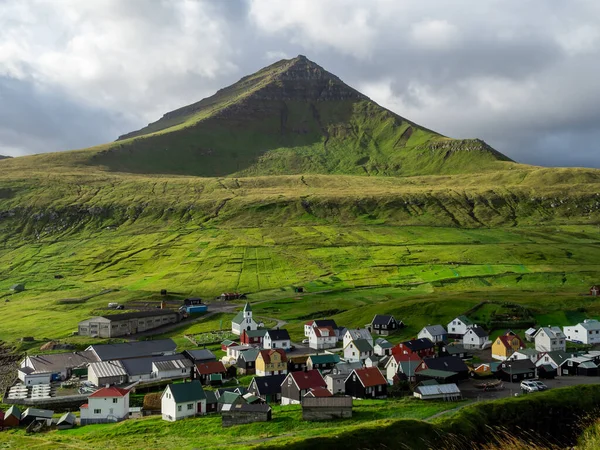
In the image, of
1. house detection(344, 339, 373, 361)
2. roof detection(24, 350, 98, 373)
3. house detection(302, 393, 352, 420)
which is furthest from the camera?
house detection(344, 339, 373, 361)

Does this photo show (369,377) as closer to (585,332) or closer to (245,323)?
(245,323)

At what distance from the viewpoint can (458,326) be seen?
99438mm

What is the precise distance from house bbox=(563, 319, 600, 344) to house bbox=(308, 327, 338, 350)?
4142 centimetres

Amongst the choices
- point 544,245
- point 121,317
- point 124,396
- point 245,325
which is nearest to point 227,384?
point 124,396

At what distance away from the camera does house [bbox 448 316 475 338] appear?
98688 millimetres

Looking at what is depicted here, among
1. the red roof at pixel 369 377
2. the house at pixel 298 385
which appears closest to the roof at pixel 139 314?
the house at pixel 298 385

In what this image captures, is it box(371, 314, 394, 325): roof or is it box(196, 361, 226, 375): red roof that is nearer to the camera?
box(196, 361, 226, 375): red roof

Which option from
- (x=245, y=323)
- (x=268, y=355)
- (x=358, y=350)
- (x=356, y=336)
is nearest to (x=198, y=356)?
(x=268, y=355)

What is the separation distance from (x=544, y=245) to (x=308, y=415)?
152 meters

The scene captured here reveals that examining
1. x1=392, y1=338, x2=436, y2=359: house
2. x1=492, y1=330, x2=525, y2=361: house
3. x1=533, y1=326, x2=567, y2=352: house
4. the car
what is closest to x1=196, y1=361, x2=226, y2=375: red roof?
x1=392, y1=338, x2=436, y2=359: house

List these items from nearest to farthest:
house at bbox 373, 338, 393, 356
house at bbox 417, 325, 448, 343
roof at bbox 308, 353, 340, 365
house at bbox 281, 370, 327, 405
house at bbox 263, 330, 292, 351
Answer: house at bbox 281, 370, 327, 405 → roof at bbox 308, 353, 340, 365 → house at bbox 373, 338, 393, 356 → house at bbox 263, 330, 292, 351 → house at bbox 417, 325, 448, 343

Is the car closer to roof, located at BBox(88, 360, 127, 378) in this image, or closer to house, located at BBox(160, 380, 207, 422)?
house, located at BBox(160, 380, 207, 422)

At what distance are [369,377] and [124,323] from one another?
63.3 m

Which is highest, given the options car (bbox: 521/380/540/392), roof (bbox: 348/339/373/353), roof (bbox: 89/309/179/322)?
roof (bbox: 89/309/179/322)
